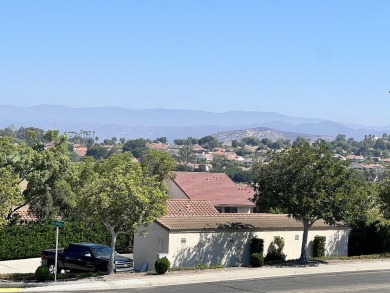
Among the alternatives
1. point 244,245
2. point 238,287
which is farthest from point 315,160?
point 238,287

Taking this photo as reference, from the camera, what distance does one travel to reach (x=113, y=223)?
28625mm

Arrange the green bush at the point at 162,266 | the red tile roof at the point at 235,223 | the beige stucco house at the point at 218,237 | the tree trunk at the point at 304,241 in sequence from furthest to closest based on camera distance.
Answer: the tree trunk at the point at 304,241 → the red tile roof at the point at 235,223 → the beige stucco house at the point at 218,237 → the green bush at the point at 162,266

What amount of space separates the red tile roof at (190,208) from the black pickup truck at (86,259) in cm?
873

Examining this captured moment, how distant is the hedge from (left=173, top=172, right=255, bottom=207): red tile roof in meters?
21.1

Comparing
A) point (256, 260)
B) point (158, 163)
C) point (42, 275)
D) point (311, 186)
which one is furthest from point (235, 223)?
point (158, 163)

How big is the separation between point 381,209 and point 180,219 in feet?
42.5

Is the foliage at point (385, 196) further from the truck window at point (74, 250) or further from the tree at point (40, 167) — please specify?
the tree at point (40, 167)

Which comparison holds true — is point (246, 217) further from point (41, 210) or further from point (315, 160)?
point (41, 210)

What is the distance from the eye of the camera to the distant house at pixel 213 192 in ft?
208

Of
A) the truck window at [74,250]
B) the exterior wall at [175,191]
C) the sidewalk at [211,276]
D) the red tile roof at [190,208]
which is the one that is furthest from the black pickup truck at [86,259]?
the exterior wall at [175,191]

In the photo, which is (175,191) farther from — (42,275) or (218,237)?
(42,275)

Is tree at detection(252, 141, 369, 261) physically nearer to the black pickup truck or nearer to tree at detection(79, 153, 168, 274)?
tree at detection(79, 153, 168, 274)

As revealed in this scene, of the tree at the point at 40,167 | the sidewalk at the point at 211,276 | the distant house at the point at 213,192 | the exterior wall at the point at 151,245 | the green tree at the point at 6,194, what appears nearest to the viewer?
the sidewalk at the point at 211,276

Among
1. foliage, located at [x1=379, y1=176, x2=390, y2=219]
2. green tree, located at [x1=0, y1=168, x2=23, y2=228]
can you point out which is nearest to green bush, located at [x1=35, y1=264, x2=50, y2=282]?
green tree, located at [x1=0, y1=168, x2=23, y2=228]
